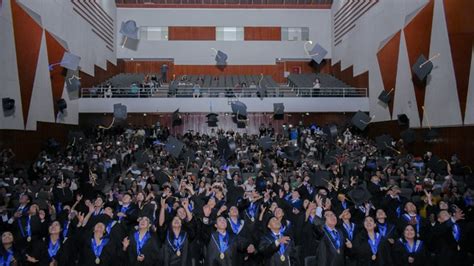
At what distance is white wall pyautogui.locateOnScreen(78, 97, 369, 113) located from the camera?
24.2 metres

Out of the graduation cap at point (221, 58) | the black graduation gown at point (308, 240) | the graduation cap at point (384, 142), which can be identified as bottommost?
the black graduation gown at point (308, 240)

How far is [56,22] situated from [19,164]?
23.9ft

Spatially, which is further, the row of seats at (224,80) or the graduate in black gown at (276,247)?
the row of seats at (224,80)

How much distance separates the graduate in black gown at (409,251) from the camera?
6.34 metres

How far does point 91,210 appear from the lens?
7.30 meters

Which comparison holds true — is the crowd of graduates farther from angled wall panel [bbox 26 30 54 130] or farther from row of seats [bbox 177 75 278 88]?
row of seats [bbox 177 75 278 88]

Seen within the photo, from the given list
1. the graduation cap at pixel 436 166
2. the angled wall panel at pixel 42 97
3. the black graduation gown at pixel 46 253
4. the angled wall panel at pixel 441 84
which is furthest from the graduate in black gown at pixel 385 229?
the angled wall panel at pixel 42 97

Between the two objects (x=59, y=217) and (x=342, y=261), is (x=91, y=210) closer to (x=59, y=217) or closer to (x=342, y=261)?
(x=59, y=217)

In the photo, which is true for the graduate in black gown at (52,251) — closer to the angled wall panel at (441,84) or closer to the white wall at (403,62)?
the white wall at (403,62)

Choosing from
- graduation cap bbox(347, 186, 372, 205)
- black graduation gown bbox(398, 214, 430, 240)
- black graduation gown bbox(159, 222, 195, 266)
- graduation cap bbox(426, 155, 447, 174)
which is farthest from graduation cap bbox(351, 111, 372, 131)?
black graduation gown bbox(159, 222, 195, 266)

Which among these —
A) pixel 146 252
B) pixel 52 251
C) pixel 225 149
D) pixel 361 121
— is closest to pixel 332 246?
pixel 146 252

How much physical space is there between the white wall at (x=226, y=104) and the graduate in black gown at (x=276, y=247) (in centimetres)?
1870

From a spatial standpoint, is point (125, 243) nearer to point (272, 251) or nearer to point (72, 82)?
point (272, 251)

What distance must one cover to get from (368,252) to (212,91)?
20223 mm
